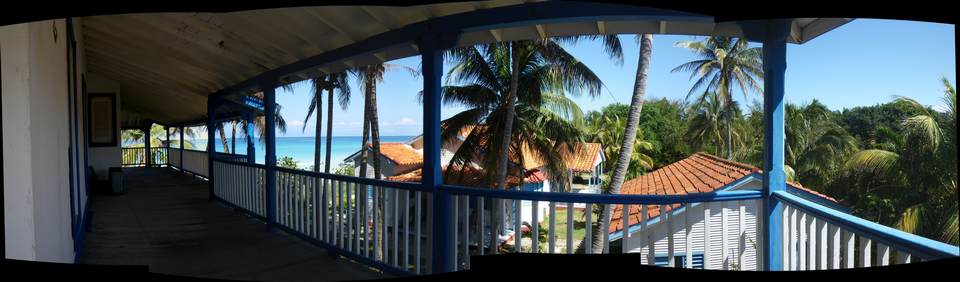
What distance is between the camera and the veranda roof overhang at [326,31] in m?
3.52

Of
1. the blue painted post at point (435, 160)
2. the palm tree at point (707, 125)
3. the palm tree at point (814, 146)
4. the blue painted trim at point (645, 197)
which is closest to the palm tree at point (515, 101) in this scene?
the blue painted post at point (435, 160)

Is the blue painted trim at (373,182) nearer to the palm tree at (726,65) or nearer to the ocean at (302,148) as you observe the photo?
the palm tree at (726,65)

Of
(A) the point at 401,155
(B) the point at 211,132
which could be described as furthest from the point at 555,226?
(A) the point at 401,155

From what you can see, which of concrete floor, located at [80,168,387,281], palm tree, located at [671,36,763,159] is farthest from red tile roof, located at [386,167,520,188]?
palm tree, located at [671,36,763,159]

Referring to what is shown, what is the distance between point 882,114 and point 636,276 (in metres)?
64.5

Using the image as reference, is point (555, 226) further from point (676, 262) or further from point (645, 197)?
point (676, 262)

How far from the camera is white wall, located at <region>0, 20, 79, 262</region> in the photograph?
165 centimetres

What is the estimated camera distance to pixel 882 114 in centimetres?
5284

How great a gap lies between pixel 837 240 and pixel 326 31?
12.7ft

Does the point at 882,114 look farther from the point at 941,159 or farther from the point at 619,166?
the point at 619,166

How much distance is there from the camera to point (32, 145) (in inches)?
83.7

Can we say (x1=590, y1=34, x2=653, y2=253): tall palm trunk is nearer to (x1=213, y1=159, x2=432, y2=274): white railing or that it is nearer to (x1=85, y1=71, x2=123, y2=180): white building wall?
(x1=213, y1=159, x2=432, y2=274): white railing

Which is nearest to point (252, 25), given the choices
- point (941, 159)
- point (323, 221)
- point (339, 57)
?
point (339, 57)

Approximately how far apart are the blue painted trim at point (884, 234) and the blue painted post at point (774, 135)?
128mm
